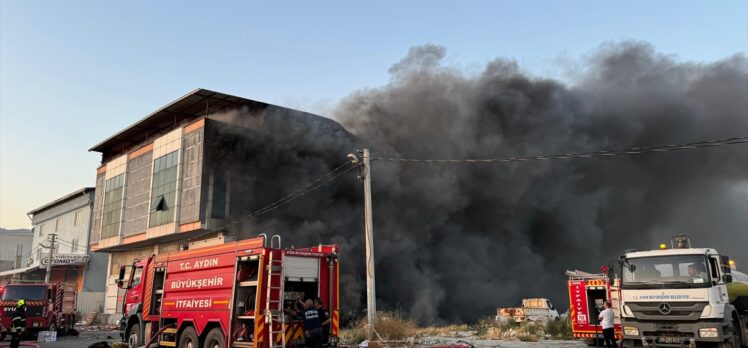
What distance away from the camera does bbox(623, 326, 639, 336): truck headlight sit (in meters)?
11.2

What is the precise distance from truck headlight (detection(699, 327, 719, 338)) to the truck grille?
0.26m

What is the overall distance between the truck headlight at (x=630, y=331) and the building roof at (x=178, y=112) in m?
25.7

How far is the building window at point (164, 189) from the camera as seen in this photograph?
33.4 meters

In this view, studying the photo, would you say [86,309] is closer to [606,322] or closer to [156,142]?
[156,142]

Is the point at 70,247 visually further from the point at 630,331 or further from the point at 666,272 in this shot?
the point at 666,272

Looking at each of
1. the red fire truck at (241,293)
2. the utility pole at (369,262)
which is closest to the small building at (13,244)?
the utility pole at (369,262)

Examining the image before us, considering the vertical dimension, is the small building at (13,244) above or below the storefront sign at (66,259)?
above

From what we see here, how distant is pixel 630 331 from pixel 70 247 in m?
54.3

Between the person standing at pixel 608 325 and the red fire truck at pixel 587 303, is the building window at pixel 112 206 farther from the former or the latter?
the person standing at pixel 608 325

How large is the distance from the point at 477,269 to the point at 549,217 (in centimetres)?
782

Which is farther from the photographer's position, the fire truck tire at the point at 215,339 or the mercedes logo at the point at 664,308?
the fire truck tire at the point at 215,339

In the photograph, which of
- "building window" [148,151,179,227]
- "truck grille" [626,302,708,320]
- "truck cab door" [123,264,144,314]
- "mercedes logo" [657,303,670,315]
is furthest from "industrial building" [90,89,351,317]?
"mercedes logo" [657,303,670,315]

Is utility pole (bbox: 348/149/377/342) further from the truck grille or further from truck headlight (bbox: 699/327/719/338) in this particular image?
truck headlight (bbox: 699/327/719/338)

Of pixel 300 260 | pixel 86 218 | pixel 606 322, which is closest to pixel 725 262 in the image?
pixel 606 322
